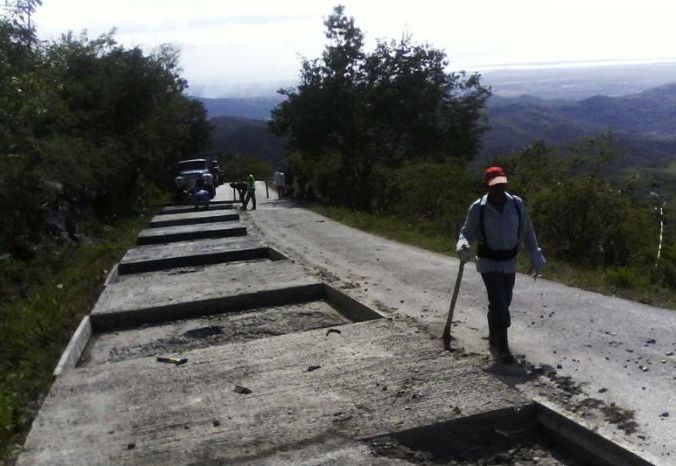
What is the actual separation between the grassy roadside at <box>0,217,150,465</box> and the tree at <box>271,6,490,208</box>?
1556 centimetres

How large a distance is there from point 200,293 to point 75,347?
264 centimetres

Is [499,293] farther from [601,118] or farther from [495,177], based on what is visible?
[601,118]

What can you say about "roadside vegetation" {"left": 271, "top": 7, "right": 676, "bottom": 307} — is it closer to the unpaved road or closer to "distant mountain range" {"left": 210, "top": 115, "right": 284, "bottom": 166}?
the unpaved road

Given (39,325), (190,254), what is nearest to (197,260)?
(190,254)

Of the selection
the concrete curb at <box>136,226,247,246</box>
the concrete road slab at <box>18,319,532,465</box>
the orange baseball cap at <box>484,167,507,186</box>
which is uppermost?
the orange baseball cap at <box>484,167,507,186</box>

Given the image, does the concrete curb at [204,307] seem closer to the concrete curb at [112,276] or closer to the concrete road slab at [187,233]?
the concrete curb at [112,276]

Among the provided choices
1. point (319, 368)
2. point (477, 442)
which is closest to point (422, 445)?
point (477, 442)

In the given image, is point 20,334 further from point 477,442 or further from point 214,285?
point 477,442

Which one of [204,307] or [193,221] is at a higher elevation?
[204,307]

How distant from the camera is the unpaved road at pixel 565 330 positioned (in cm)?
503

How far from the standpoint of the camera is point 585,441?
4.58m

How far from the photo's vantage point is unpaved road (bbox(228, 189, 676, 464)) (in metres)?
5.03

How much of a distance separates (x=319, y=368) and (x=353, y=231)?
1263cm

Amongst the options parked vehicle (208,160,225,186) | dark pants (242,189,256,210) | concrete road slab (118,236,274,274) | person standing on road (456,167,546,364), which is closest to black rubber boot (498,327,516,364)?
person standing on road (456,167,546,364)
